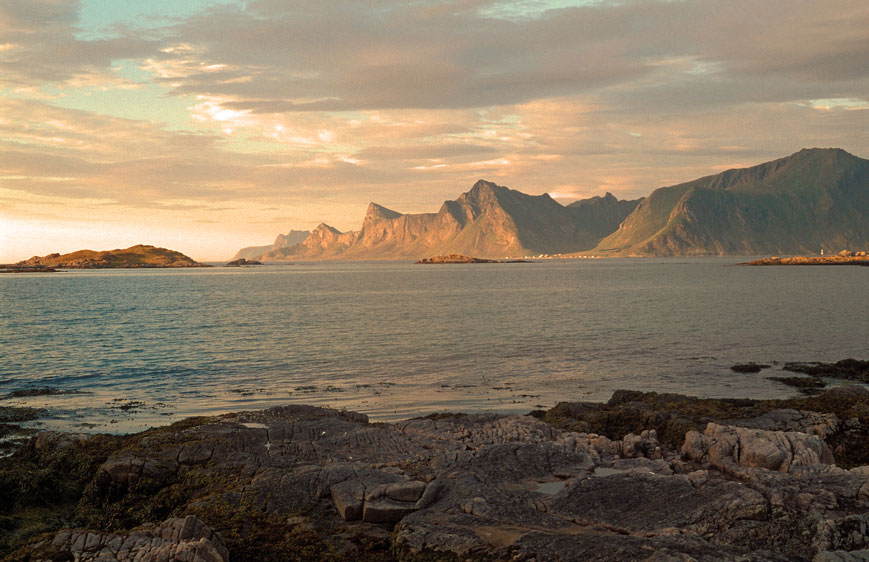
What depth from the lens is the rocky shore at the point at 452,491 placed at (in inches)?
439

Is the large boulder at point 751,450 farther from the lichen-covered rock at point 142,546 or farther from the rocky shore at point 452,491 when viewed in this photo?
the lichen-covered rock at point 142,546

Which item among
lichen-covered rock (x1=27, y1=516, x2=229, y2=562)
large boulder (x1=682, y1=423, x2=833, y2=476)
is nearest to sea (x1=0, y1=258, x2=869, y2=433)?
large boulder (x1=682, y1=423, x2=833, y2=476)

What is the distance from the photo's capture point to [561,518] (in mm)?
12711

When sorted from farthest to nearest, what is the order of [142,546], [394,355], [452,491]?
[394,355]
[452,491]
[142,546]

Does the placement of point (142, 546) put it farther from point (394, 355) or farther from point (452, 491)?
point (394, 355)

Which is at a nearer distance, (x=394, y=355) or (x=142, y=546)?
(x=142, y=546)

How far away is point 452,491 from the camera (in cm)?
1382

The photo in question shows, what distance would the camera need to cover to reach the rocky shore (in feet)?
36.6

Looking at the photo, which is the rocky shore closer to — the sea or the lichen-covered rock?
the lichen-covered rock

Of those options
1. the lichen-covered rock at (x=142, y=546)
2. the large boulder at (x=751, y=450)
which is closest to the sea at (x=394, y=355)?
the large boulder at (x=751, y=450)

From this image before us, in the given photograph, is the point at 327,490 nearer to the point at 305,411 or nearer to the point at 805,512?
the point at 305,411

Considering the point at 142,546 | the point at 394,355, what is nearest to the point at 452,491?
the point at 142,546

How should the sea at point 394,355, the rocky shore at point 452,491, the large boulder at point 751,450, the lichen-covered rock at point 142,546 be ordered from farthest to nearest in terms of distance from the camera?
the sea at point 394,355 → the large boulder at point 751,450 → the rocky shore at point 452,491 → the lichen-covered rock at point 142,546

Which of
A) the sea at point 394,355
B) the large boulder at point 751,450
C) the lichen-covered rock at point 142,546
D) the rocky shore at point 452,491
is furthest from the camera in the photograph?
the sea at point 394,355
